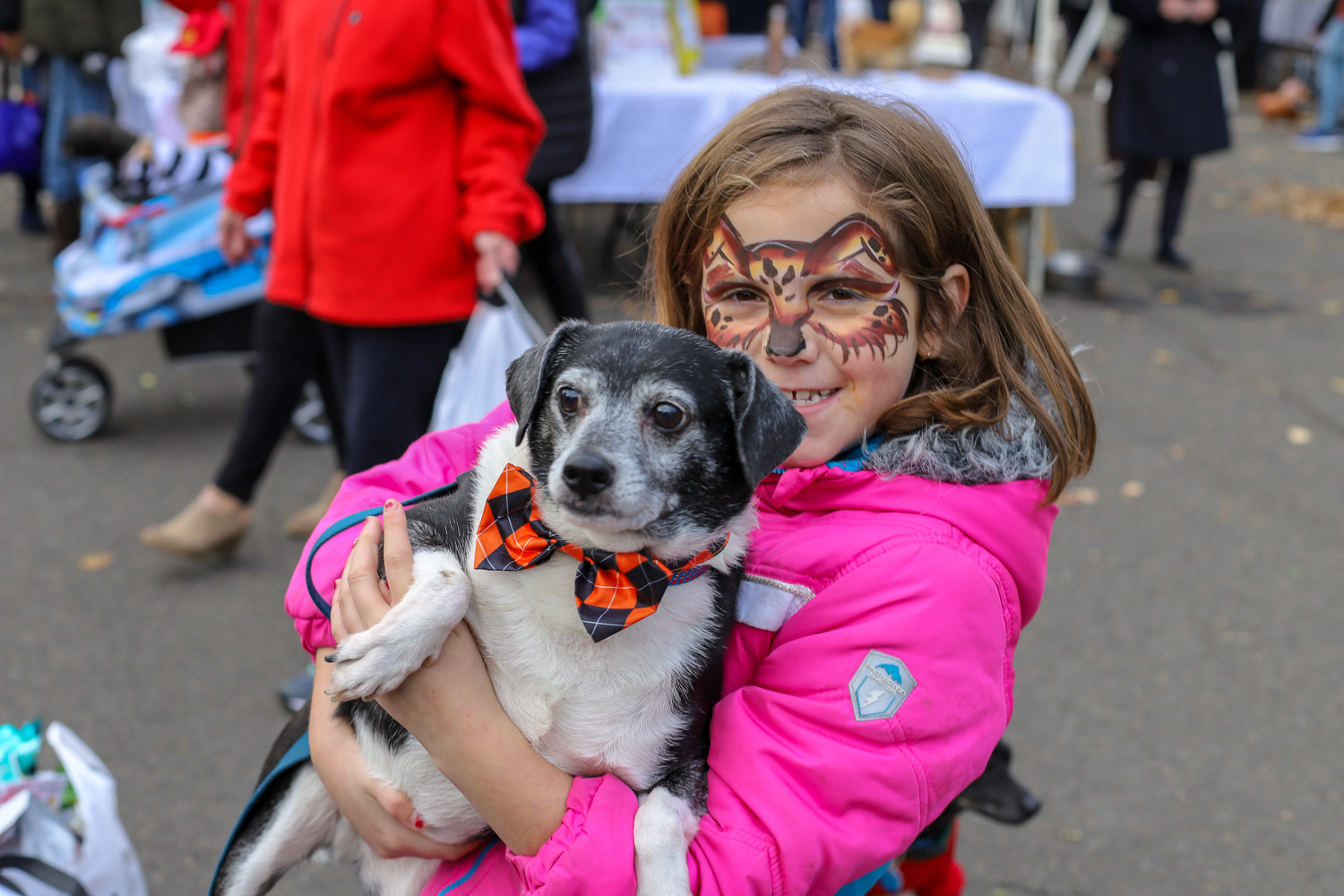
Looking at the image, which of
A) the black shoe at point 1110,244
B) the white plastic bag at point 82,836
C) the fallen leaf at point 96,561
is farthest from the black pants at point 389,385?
the black shoe at point 1110,244

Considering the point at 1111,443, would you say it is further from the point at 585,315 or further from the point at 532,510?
the point at 532,510

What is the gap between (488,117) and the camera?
3477 mm

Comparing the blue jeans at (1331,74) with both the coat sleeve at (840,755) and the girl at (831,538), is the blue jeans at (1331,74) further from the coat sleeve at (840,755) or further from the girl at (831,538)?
the coat sleeve at (840,755)

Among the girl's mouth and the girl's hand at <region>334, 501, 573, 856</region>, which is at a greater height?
the girl's mouth

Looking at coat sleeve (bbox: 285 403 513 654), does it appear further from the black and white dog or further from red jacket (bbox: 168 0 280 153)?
red jacket (bbox: 168 0 280 153)

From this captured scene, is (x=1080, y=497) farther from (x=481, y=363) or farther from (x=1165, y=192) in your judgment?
(x=1165, y=192)

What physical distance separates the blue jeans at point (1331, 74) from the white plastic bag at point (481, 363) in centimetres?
1542

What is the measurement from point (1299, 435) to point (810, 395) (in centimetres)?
535

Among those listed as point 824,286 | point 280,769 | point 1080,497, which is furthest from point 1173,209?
point 280,769

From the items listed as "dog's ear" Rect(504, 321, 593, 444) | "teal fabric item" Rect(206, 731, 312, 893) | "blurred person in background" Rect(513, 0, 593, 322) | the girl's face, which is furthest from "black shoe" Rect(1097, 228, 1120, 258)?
"teal fabric item" Rect(206, 731, 312, 893)

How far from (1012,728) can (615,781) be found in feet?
8.28

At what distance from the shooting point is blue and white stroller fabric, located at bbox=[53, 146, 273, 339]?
524 cm

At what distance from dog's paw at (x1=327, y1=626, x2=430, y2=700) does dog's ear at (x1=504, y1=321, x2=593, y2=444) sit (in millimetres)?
364

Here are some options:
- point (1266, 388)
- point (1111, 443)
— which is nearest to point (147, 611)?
point (1111, 443)
